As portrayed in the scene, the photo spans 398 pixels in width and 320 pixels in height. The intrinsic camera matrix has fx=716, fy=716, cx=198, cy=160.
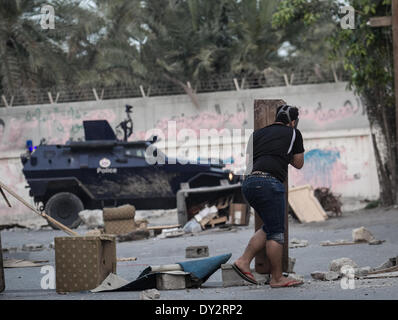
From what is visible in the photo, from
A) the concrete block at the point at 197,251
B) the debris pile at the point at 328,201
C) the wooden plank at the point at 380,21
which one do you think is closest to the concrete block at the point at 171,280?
the concrete block at the point at 197,251

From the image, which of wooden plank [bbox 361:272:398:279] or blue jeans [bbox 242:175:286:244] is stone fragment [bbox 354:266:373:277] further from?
blue jeans [bbox 242:175:286:244]

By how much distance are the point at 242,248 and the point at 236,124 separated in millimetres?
12408

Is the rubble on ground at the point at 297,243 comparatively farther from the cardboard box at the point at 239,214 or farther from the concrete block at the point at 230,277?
the cardboard box at the point at 239,214

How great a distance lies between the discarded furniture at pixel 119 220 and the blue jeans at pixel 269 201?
7.65m

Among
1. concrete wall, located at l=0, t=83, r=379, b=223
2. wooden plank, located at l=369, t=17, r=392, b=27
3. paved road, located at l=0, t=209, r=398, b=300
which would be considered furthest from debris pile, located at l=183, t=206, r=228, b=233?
concrete wall, located at l=0, t=83, r=379, b=223

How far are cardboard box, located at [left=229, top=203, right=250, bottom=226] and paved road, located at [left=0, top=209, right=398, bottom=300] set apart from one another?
0.22 meters

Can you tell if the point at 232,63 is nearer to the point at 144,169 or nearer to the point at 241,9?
the point at 241,9

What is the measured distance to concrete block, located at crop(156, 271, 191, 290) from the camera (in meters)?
5.94

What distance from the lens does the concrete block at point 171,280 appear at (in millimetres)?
5938

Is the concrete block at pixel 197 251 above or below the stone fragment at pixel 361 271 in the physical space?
below

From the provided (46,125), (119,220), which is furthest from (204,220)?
(46,125)

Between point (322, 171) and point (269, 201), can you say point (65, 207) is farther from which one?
point (269, 201)

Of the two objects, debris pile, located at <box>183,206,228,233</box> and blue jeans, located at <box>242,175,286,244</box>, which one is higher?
blue jeans, located at <box>242,175,286,244</box>

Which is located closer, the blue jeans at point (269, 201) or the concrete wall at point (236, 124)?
the blue jeans at point (269, 201)
